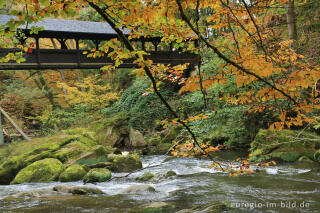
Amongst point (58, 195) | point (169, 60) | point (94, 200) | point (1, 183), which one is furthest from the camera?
point (169, 60)

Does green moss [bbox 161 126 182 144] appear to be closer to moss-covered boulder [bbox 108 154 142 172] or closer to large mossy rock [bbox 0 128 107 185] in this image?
large mossy rock [bbox 0 128 107 185]

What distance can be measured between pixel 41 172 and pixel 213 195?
5312mm

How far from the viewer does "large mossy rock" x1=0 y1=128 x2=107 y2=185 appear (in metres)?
7.96

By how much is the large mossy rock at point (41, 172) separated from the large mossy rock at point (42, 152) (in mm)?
394

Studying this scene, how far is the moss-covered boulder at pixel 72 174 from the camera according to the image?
290 inches

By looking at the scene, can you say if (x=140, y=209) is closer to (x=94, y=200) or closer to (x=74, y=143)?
(x=94, y=200)

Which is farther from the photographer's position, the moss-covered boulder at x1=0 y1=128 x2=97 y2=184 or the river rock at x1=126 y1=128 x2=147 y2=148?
the river rock at x1=126 y1=128 x2=147 y2=148

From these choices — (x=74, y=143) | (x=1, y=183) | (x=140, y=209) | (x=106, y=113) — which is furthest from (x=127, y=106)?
(x=140, y=209)

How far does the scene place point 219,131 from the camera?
980cm

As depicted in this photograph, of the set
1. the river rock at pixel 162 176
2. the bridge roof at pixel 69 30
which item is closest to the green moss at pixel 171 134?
the river rock at pixel 162 176

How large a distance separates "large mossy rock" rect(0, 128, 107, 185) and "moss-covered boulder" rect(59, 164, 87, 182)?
0.98m

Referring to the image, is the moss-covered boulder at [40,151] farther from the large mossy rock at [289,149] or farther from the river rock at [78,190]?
the large mossy rock at [289,149]

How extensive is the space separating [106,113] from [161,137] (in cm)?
633

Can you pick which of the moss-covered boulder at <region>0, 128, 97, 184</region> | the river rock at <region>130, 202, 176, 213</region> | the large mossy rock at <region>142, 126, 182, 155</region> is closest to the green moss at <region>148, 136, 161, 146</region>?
the large mossy rock at <region>142, 126, 182, 155</region>
